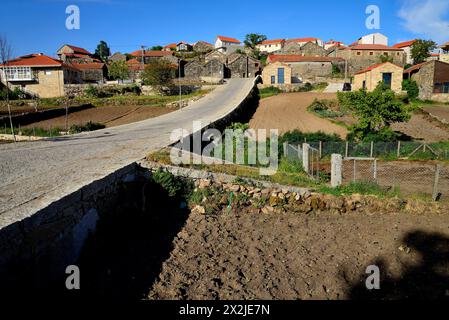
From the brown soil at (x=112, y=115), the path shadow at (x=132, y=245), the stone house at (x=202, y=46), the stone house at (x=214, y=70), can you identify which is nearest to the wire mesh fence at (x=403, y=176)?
the path shadow at (x=132, y=245)

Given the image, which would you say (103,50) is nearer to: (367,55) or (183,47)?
(183,47)

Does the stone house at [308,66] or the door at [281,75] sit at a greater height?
the stone house at [308,66]

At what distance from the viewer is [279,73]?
172ft

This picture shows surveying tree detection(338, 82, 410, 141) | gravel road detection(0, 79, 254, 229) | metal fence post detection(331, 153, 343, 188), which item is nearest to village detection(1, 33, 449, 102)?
tree detection(338, 82, 410, 141)

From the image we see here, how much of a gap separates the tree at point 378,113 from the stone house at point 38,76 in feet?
145

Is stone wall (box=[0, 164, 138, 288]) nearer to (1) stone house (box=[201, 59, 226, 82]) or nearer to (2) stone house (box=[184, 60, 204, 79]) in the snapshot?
(1) stone house (box=[201, 59, 226, 82])

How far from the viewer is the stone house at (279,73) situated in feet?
172

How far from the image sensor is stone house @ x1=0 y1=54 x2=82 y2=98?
51125 mm

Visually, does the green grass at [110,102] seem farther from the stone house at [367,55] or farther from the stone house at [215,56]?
the stone house at [367,55]

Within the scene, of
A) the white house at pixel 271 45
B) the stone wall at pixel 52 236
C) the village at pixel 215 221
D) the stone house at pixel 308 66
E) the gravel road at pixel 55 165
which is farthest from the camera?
the white house at pixel 271 45

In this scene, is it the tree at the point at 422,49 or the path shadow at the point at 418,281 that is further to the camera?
the tree at the point at 422,49

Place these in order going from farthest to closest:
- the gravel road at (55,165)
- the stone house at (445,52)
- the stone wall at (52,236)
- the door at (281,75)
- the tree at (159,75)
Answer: the stone house at (445,52), the door at (281,75), the tree at (159,75), the gravel road at (55,165), the stone wall at (52,236)

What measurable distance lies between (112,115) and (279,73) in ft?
91.1

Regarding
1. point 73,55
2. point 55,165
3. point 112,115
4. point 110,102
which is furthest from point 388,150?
point 73,55
